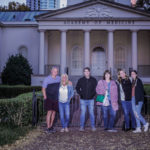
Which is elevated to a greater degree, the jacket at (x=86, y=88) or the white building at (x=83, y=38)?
the white building at (x=83, y=38)

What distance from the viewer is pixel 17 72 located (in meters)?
19.7

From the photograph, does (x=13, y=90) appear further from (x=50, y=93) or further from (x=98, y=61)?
(x=98, y=61)

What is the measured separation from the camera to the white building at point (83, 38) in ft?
65.8

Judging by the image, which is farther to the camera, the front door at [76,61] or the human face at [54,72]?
the front door at [76,61]

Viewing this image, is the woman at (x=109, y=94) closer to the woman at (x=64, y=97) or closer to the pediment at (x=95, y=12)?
the woman at (x=64, y=97)

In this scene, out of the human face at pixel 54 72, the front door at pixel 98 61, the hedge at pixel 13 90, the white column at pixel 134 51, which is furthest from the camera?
the front door at pixel 98 61

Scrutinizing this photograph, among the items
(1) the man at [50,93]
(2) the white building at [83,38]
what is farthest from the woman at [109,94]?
(2) the white building at [83,38]

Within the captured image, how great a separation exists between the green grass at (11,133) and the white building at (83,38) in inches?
507

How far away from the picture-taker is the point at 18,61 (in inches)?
794

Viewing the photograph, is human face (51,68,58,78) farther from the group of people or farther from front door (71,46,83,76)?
front door (71,46,83,76)

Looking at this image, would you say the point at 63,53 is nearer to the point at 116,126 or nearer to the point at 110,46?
the point at 110,46

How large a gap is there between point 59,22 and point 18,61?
5.52 m

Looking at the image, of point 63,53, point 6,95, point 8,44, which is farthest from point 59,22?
point 6,95

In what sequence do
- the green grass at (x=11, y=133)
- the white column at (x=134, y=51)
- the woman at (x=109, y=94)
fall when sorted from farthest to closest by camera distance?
the white column at (x=134, y=51), the woman at (x=109, y=94), the green grass at (x=11, y=133)
